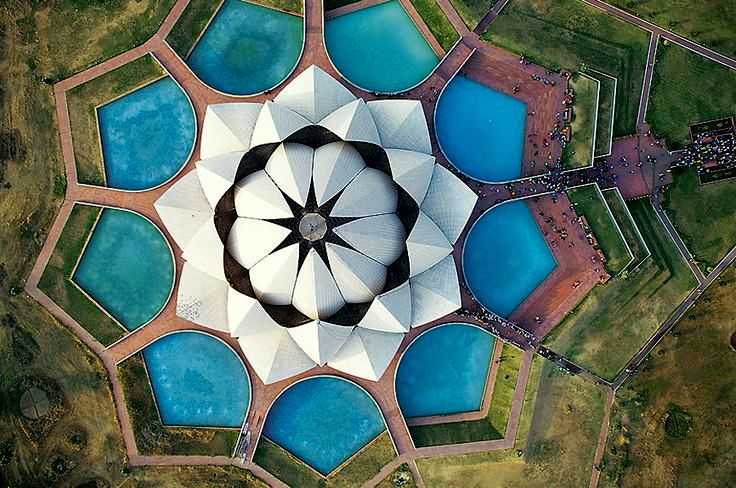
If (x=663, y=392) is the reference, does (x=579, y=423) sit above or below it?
below

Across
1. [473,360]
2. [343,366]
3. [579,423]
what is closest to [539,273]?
[473,360]

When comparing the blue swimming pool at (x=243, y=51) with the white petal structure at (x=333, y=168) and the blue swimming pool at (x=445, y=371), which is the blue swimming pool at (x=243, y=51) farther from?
the blue swimming pool at (x=445, y=371)

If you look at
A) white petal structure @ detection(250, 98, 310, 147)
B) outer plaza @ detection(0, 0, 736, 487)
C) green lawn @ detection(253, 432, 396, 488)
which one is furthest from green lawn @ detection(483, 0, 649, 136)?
green lawn @ detection(253, 432, 396, 488)

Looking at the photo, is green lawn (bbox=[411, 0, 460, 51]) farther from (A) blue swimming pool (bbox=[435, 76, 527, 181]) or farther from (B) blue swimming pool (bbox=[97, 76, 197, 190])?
(B) blue swimming pool (bbox=[97, 76, 197, 190])

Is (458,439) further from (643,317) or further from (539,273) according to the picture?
(643,317)

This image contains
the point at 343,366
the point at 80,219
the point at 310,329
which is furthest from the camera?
the point at 80,219

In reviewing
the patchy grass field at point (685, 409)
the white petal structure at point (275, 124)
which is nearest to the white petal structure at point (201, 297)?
the white petal structure at point (275, 124)

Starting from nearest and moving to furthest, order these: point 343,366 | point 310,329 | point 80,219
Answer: point 310,329, point 343,366, point 80,219
